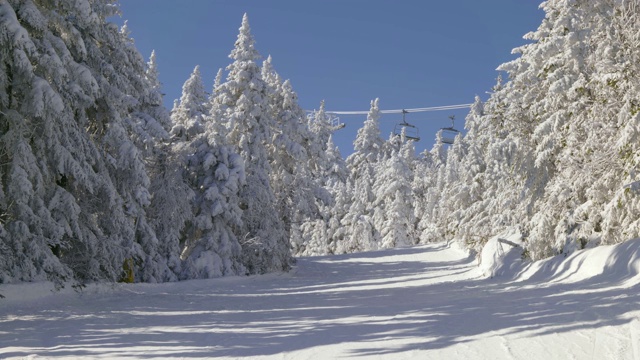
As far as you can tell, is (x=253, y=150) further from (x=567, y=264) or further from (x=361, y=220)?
(x=361, y=220)

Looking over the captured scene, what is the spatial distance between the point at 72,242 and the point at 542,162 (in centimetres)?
1620

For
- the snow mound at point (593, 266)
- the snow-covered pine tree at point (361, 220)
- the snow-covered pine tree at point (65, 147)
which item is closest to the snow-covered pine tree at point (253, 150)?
the snow-covered pine tree at point (65, 147)

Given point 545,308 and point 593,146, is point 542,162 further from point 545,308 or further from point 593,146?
point 545,308

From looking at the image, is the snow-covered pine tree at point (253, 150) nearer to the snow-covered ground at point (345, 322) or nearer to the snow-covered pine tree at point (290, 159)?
the snow-covered pine tree at point (290, 159)

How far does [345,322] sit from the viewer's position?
10.1 metres

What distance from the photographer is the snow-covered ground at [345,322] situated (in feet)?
24.1

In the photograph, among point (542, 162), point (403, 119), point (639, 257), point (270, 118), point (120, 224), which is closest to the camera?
point (639, 257)

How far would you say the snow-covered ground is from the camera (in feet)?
24.1

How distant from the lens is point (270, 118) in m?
32.0

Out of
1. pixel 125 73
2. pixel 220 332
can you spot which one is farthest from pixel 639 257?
pixel 125 73

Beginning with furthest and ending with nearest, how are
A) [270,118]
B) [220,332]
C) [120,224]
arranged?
[270,118], [120,224], [220,332]

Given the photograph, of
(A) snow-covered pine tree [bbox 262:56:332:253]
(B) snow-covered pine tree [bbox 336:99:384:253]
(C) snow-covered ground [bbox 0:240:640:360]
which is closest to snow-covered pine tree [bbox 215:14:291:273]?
(A) snow-covered pine tree [bbox 262:56:332:253]

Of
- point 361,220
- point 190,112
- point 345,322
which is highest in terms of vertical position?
point 190,112

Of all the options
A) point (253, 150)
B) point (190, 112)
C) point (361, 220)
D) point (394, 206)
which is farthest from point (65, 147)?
point (361, 220)
